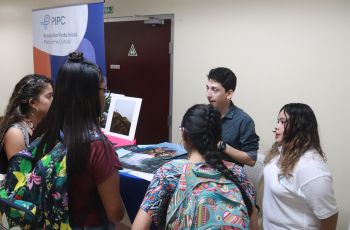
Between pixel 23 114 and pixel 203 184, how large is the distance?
1.11 meters

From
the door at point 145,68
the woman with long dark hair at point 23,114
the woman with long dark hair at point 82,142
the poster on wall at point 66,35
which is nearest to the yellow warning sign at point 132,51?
the door at point 145,68

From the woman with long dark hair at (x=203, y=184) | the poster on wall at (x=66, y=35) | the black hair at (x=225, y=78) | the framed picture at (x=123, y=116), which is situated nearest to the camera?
the woman with long dark hair at (x=203, y=184)

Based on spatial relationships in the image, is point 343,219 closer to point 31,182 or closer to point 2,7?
point 31,182

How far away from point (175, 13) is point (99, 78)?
2574mm

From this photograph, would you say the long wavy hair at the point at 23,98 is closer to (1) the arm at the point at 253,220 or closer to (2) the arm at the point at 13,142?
(2) the arm at the point at 13,142

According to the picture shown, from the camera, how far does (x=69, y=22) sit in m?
3.15

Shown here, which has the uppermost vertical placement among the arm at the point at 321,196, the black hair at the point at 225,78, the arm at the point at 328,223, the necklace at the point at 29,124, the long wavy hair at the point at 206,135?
the black hair at the point at 225,78

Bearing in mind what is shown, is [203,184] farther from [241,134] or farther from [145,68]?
[145,68]

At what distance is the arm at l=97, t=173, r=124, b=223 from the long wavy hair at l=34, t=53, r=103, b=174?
107 millimetres

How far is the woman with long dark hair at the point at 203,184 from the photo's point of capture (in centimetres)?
105

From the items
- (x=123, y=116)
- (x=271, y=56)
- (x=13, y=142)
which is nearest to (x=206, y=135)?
(x=13, y=142)

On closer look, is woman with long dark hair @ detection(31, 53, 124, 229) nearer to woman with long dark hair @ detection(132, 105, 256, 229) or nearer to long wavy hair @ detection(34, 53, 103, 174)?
long wavy hair @ detection(34, 53, 103, 174)

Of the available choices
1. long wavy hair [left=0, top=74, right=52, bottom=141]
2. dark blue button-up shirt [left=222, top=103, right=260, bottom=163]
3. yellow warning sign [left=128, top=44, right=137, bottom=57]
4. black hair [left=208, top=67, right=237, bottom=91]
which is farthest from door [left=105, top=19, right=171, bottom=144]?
long wavy hair [left=0, top=74, right=52, bottom=141]

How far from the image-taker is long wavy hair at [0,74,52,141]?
1678mm
